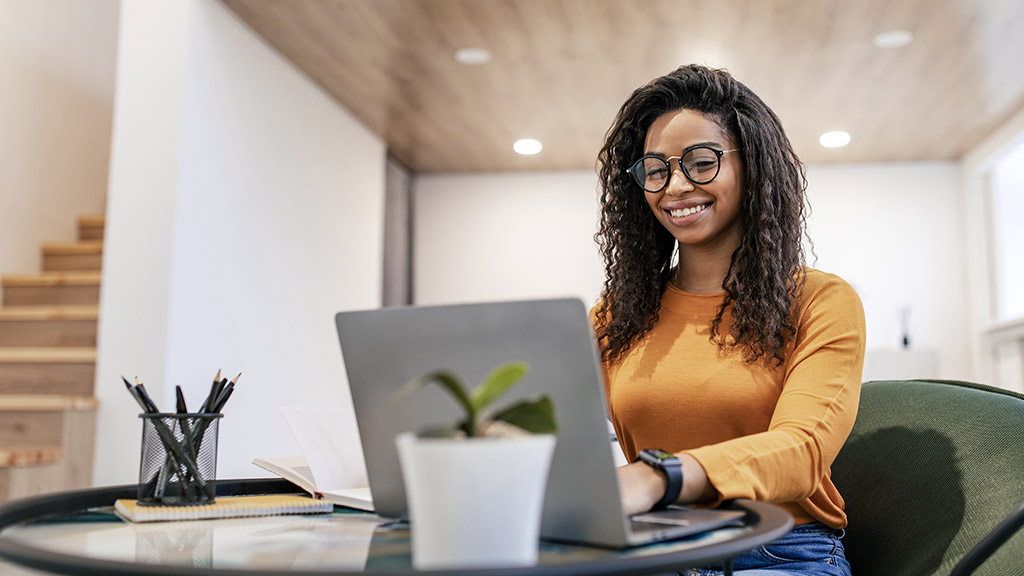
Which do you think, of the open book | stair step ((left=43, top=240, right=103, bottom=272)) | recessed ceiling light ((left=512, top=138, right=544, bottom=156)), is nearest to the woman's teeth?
the open book

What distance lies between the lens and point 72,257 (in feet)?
14.6

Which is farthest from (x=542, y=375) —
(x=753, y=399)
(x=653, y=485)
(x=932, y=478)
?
(x=932, y=478)

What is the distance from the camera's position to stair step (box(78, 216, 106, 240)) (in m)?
4.76

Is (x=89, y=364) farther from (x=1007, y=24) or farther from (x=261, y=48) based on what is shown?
(x=1007, y=24)

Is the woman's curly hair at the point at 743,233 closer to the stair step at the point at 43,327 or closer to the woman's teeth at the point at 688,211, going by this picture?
the woman's teeth at the point at 688,211

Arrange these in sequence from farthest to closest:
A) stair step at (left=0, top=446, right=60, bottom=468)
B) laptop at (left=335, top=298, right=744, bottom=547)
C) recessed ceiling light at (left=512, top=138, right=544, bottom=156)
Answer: recessed ceiling light at (left=512, top=138, right=544, bottom=156), stair step at (left=0, top=446, right=60, bottom=468), laptop at (left=335, top=298, right=744, bottom=547)

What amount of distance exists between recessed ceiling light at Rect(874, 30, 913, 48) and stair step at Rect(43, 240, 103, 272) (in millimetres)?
3917

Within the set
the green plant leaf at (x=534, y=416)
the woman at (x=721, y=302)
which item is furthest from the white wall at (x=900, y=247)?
the green plant leaf at (x=534, y=416)

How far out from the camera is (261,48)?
422 cm

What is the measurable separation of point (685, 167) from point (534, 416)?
0.86 meters

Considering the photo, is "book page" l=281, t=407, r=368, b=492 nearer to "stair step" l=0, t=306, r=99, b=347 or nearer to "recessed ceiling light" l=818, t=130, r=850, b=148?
"stair step" l=0, t=306, r=99, b=347

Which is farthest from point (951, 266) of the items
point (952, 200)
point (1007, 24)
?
point (1007, 24)

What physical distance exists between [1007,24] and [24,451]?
443 centimetres

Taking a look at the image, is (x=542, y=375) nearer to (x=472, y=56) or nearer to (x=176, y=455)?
(x=176, y=455)
